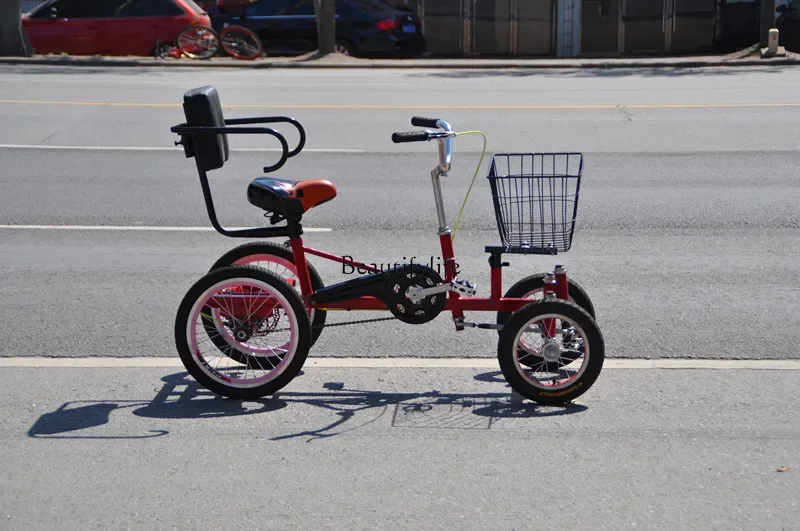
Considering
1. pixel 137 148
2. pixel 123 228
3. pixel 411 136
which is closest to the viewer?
pixel 411 136

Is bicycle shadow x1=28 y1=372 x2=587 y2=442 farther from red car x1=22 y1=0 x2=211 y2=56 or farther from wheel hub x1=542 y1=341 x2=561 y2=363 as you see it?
red car x1=22 y1=0 x2=211 y2=56

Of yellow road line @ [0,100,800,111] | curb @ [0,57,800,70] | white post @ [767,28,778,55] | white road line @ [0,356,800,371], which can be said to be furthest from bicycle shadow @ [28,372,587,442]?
white post @ [767,28,778,55]

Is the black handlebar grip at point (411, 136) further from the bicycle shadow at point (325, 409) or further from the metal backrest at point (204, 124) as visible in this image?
the bicycle shadow at point (325, 409)

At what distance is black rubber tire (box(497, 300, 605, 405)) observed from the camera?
528 cm

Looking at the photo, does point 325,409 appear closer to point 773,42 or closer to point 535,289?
point 535,289

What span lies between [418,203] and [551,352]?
5269 millimetres

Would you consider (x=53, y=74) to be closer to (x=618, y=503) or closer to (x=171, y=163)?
(x=171, y=163)

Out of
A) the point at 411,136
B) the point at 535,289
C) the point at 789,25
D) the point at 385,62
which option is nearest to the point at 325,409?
the point at 535,289

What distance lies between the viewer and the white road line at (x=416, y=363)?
6.04 meters

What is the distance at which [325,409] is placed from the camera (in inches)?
213

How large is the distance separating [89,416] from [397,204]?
17.9 feet

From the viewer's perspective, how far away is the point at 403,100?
1747 cm

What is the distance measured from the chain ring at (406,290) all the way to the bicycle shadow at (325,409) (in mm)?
436

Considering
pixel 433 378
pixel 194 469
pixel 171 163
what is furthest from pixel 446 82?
pixel 194 469
